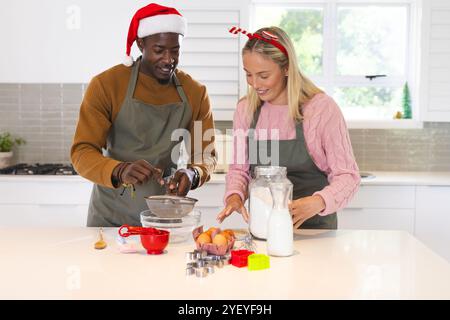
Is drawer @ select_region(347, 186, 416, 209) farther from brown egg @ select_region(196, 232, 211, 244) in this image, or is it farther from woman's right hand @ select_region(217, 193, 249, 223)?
brown egg @ select_region(196, 232, 211, 244)

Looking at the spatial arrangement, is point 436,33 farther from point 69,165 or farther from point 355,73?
point 69,165

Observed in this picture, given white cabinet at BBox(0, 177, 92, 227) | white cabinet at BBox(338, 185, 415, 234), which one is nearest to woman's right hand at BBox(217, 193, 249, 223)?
white cabinet at BBox(338, 185, 415, 234)

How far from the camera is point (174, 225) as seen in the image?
2295mm

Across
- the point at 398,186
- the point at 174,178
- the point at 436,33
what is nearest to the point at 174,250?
the point at 174,178

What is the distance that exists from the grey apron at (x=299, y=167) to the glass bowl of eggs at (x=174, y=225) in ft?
1.32

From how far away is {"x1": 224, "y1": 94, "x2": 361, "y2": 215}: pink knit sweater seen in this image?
228cm

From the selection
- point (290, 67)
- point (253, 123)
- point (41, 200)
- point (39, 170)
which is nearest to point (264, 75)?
point (290, 67)

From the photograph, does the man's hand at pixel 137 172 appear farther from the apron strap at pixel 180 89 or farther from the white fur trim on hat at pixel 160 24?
the white fur trim on hat at pixel 160 24

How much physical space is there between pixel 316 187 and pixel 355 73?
2318mm

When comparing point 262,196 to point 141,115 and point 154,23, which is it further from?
point 154,23

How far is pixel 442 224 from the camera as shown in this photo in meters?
3.96

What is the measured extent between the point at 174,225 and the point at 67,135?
262cm

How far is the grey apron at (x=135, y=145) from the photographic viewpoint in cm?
269

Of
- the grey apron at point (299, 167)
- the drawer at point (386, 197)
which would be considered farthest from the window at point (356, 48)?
the grey apron at point (299, 167)
